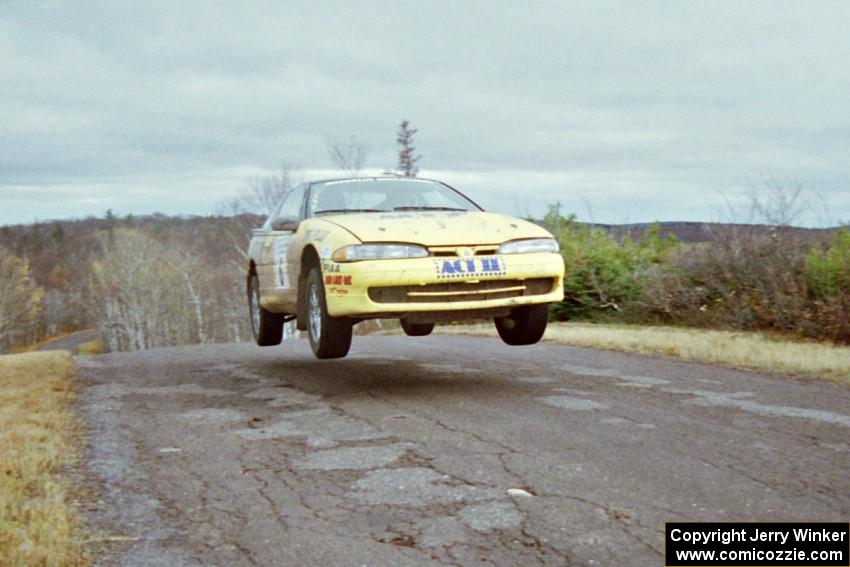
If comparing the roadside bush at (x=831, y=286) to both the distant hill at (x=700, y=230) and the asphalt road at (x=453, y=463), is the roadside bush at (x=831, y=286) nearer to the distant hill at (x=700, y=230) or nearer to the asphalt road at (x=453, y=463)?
the distant hill at (x=700, y=230)

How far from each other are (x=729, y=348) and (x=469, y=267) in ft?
16.2

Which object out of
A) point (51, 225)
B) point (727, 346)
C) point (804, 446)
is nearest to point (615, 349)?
point (727, 346)

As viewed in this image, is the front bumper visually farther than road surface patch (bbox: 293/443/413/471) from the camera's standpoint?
Yes

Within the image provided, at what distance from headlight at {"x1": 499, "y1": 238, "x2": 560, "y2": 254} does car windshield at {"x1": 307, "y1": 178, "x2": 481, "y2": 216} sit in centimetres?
113

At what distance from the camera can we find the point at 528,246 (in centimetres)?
664

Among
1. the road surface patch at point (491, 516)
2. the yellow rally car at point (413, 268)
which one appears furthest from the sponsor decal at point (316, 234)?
the road surface patch at point (491, 516)

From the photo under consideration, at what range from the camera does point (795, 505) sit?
372 cm

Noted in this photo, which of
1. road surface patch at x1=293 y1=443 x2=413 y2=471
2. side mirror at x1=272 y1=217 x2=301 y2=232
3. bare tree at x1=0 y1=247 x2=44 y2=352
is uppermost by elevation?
side mirror at x1=272 y1=217 x2=301 y2=232

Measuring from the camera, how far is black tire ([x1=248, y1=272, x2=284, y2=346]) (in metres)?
9.13

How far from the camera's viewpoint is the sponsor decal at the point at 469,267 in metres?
6.27

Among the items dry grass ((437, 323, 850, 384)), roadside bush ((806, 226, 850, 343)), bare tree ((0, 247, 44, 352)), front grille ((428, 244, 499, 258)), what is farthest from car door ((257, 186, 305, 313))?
bare tree ((0, 247, 44, 352))

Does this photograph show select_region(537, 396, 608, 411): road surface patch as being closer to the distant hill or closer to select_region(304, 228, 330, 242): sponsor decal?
select_region(304, 228, 330, 242): sponsor decal

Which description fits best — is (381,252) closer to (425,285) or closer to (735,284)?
(425,285)

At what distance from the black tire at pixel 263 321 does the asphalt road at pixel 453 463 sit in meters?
1.19
